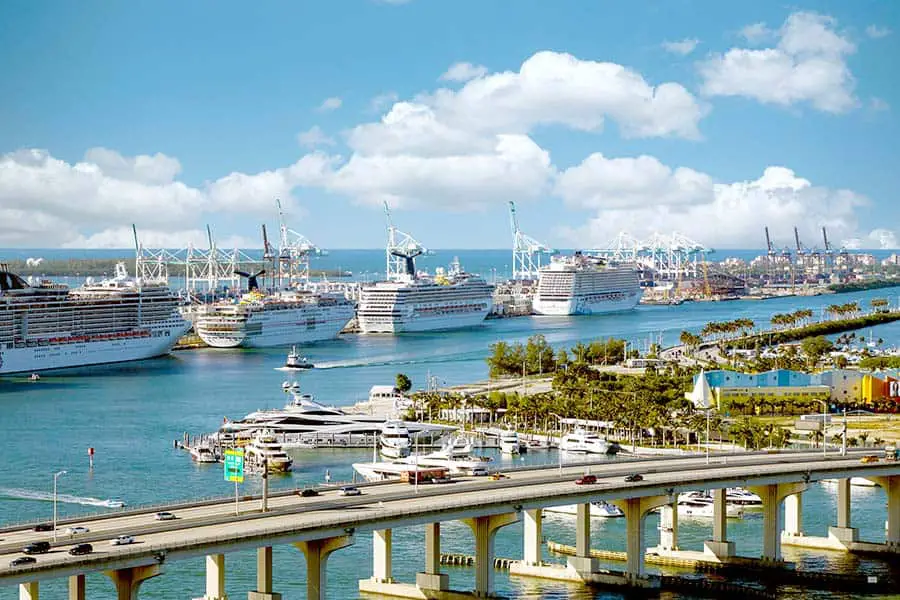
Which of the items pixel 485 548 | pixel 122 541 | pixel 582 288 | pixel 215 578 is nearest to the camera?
pixel 122 541

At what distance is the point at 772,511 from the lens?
35750 millimetres

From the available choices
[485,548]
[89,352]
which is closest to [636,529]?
[485,548]

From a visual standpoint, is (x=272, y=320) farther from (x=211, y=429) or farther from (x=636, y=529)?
(x=636, y=529)

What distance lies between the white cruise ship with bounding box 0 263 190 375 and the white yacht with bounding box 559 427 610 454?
40.5 m

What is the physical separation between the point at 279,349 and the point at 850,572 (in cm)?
7136

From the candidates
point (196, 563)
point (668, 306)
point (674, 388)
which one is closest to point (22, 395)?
point (674, 388)

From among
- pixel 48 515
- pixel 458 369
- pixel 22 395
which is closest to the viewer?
pixel 48 515

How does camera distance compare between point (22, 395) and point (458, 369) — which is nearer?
point (22, 395)

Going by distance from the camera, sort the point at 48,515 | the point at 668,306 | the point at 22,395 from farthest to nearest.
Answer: the point at 668,306
the point at 22,395
the point at 48,515

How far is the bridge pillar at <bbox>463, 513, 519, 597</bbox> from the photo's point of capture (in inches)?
1225

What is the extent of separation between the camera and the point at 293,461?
51750 millimetres

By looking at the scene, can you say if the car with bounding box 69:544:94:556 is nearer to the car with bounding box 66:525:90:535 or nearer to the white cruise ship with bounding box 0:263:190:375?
the car with bounding box 66:525:90:535

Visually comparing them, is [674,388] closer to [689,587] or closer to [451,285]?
A: [689,587]

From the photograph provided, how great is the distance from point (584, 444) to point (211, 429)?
14844 millimetres
